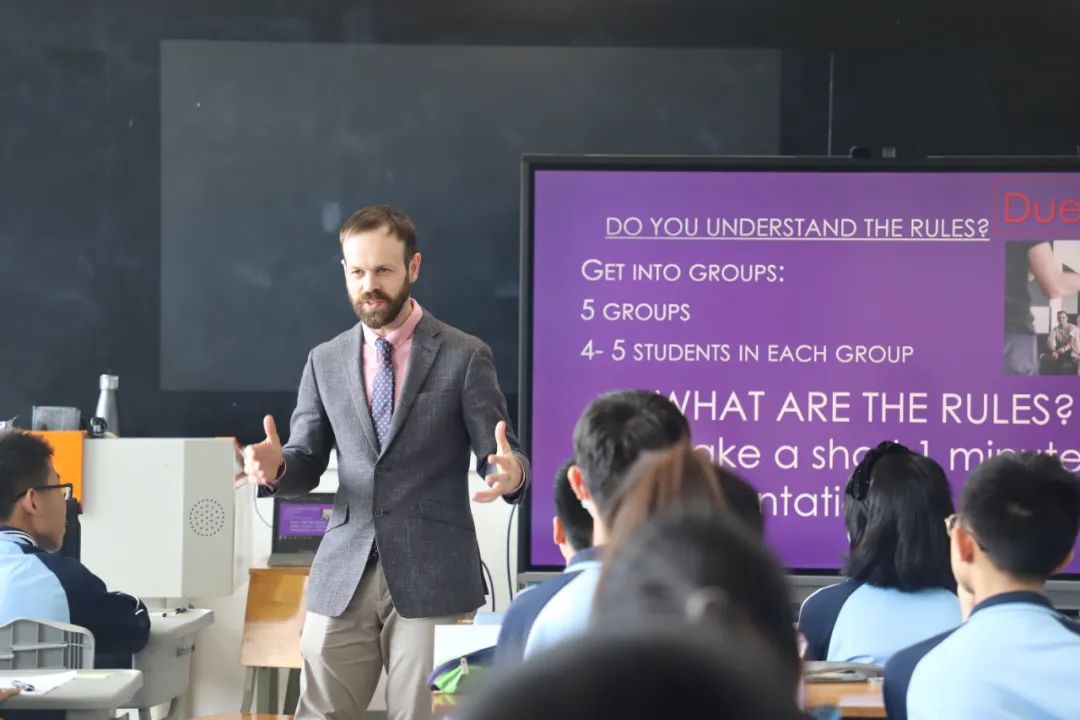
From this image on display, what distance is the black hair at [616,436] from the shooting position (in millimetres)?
1955

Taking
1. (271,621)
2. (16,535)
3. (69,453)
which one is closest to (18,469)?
(16,535)

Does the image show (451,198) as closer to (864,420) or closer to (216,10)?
(216,10)

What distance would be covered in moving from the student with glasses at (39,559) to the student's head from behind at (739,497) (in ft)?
7.09

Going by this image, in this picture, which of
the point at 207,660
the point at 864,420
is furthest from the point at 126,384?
the point at 864,420

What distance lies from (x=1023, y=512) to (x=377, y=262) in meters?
1.56

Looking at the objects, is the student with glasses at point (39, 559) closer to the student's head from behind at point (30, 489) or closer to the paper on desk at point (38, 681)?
the student's head from behind at point (30, 489)

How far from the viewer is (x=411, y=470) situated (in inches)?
121

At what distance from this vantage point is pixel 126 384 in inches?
195

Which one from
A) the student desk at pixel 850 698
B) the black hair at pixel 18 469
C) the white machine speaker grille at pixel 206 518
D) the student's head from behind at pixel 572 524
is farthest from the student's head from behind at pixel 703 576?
the white machine speaker grille at pixel 206 518

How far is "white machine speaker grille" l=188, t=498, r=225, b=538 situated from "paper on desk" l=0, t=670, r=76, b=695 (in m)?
1.70

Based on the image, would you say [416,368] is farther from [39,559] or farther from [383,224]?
[39,559]

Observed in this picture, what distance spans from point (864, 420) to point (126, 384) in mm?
2752

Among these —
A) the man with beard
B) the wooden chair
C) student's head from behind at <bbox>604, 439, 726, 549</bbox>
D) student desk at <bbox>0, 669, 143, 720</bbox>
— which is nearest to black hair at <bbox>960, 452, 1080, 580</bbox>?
student's head from behind at <bbox>604, 439, 726, 549</bbox>

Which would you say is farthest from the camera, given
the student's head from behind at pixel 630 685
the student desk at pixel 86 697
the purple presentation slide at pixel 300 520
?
the purple presentation slide at pixel 300 520
